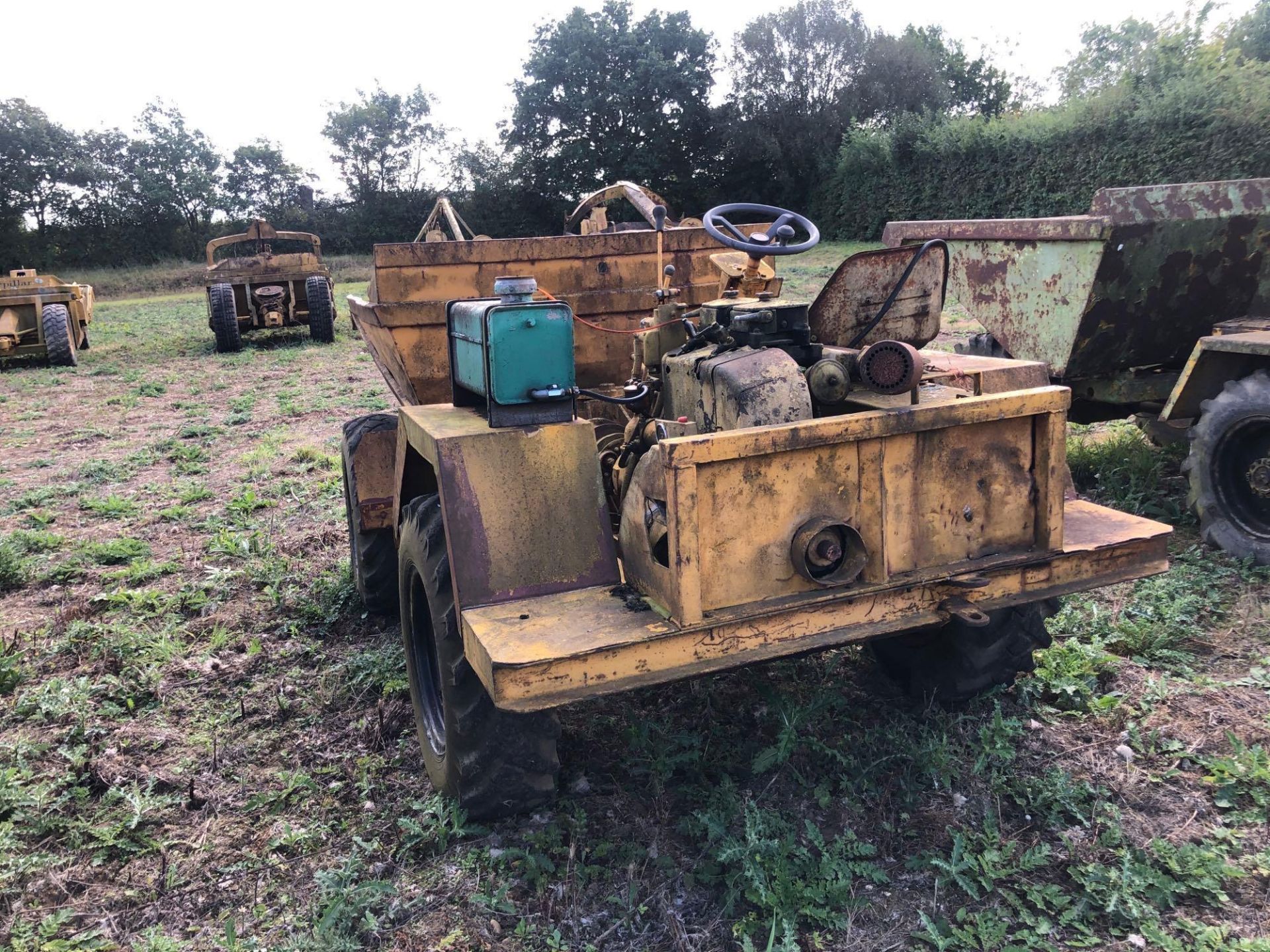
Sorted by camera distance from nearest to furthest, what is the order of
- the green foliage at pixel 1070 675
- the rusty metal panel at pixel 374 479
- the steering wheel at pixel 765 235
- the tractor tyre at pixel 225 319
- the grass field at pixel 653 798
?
the grass field at pixel 653 798 → the steering wheel at pixel 765 235 → the green foliage at pixel 1070 675 → the rusty metal panel at pixel 374 479 → the tractor tyre at pixel 225 319

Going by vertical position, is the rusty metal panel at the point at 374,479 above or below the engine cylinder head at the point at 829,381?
below

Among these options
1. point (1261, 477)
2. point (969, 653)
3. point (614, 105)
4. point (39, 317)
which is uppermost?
point (614, 105)

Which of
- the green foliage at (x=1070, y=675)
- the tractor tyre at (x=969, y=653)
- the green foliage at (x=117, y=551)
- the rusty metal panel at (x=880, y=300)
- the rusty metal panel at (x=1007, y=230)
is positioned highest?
the rusty metal panel at (x=1007, y=230)

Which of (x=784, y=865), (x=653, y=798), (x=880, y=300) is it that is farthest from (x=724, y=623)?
(x=880, y=300)

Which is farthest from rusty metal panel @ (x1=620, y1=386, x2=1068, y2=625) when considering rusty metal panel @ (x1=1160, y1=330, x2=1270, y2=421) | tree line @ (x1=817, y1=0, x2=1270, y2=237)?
tree line @ (x1=817, y1=0, x2=1270, y2=237)

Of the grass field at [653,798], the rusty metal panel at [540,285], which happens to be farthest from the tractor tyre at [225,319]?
the rusty metal panel at [540,285]

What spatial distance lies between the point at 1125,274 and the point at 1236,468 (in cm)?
119

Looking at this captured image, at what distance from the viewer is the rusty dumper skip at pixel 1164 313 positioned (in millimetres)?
4859

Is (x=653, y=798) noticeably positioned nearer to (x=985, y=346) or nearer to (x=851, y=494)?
(x=851, y=494)

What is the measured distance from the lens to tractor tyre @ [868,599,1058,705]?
11.3ft

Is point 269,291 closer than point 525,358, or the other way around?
point 525,358

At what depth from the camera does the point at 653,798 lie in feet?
10.5

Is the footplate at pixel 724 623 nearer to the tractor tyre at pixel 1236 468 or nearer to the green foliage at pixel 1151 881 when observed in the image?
the green foliage at pixel 1151 881

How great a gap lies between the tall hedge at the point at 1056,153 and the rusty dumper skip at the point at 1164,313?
12.1 metres
